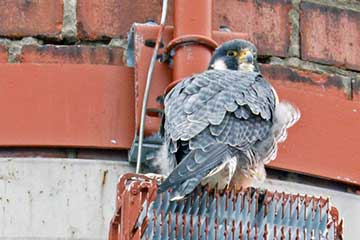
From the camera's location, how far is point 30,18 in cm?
334

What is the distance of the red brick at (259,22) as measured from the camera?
347 cm

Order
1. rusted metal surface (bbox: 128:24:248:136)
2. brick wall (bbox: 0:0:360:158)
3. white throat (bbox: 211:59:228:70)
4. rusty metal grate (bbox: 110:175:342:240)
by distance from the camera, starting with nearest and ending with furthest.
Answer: rusty metal grate (bbox: 110:175:342:240) → rusted metal surface (bbox: 128:24:248:136) → brick wall (bbox: 0:0:360:158) → white throat (bbox: 211:59:228:70)

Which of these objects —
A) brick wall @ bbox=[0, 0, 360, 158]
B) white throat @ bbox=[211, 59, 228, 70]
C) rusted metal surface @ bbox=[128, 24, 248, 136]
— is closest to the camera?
rusted metal surface @ bbox=[128, 24, 248, 136]

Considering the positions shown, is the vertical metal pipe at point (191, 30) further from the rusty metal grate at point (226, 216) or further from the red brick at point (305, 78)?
the rusty metal grate at point (226, 216)

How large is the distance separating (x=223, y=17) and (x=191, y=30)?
0.24 meters

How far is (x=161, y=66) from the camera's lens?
329cm

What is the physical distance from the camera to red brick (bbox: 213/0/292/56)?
3.47 metres

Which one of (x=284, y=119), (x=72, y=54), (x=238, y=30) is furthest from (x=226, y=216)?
(x=238, y=30)

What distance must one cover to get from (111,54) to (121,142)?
9.8 inches

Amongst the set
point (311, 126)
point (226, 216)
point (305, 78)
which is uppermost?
point (305, 78)

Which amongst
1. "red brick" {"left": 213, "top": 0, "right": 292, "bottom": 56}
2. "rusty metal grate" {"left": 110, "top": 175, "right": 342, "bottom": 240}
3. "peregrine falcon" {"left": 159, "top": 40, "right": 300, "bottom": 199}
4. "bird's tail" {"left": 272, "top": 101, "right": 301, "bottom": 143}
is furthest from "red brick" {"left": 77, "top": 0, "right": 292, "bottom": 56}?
"rusty metal grate" {"left": 110, "top": 175, "right": 342, "bottom": 240}

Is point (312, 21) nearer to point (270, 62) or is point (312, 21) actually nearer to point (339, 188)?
point (270, 62)

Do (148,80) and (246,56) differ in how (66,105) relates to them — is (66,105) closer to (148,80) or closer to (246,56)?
(148,80)

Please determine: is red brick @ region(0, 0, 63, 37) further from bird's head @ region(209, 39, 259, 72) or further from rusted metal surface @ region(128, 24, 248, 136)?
bird's head @ region(209, 39, 259, 72)
